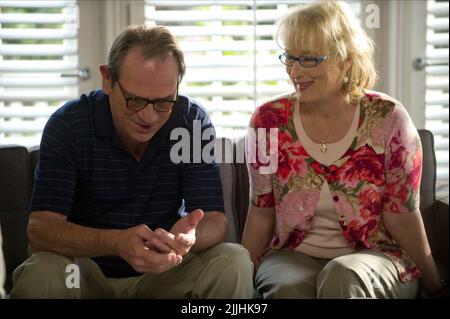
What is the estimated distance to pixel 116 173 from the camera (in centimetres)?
162

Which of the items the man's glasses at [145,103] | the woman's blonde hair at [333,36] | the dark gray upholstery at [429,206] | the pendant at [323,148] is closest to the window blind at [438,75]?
the dark gray upholstery at [429,206]

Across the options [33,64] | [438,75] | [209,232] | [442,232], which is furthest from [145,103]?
[438,75]

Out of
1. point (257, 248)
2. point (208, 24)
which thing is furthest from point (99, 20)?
point (257, 248)

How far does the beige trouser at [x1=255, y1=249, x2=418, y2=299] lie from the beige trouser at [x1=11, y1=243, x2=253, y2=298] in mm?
158

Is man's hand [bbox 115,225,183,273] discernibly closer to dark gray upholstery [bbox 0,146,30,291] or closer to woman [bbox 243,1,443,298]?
woman [bbox 243,1,443,298]

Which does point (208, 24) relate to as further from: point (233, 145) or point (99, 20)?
point (233, 145)

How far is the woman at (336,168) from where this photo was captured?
1694 millimetres

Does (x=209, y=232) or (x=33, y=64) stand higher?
(x=33, y=64)

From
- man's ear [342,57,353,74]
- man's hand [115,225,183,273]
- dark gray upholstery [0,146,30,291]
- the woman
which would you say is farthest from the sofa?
man's hand [115,225,183,273]

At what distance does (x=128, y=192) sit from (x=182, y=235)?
0.25 metres

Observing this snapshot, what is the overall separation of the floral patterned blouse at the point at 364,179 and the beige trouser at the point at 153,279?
0.27m

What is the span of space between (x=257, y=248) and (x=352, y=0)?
96 centimetres

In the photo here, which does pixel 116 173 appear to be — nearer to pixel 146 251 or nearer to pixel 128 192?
pixel 128 192

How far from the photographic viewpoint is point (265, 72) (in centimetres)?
228
